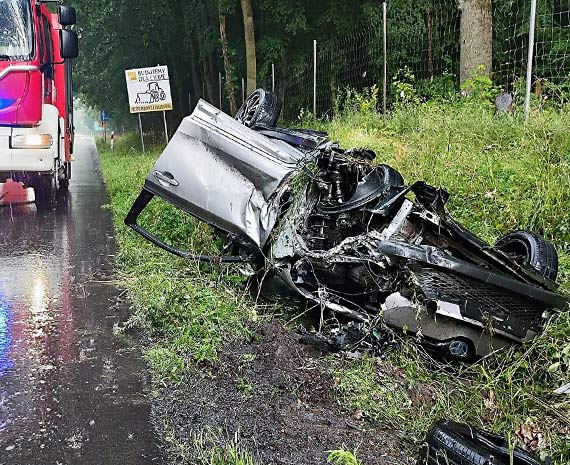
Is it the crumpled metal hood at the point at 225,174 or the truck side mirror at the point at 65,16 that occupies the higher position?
the truck side mirror at the point at 65,16

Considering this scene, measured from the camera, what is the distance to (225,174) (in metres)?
4.94

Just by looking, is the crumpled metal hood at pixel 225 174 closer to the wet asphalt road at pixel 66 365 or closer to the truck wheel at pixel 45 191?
the wet asphalt road at pixel 66 365

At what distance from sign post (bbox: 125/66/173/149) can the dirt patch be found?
11878 millimetres

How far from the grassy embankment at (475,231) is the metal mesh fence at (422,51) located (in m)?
2.38

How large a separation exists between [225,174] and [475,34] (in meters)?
6.76

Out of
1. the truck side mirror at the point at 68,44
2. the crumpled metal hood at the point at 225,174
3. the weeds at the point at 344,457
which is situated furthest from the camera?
the truck side mirror at the point at 68,44

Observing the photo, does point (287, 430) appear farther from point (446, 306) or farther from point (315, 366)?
point (446, 306)

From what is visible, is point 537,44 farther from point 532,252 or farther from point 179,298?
point 179,298

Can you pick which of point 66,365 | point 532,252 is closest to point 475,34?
point 532,252

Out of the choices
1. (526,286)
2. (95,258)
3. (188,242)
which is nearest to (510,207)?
(526,286)

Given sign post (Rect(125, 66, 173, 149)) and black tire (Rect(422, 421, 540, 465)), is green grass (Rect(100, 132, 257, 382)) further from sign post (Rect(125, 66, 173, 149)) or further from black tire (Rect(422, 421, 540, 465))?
sign post (Rect(125, 66, 173, 149))

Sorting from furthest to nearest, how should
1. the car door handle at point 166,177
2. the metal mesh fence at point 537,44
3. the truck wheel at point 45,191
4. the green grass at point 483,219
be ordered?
the truck wheel at point 45,191, the metal mesh fence at point 537,44, the car door handle at point 166,177, the green grass at point 483,219

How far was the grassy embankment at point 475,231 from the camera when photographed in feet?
11.0

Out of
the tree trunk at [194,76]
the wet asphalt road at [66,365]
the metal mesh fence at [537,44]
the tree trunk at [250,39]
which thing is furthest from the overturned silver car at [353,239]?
the tree trunk at [194,76]
